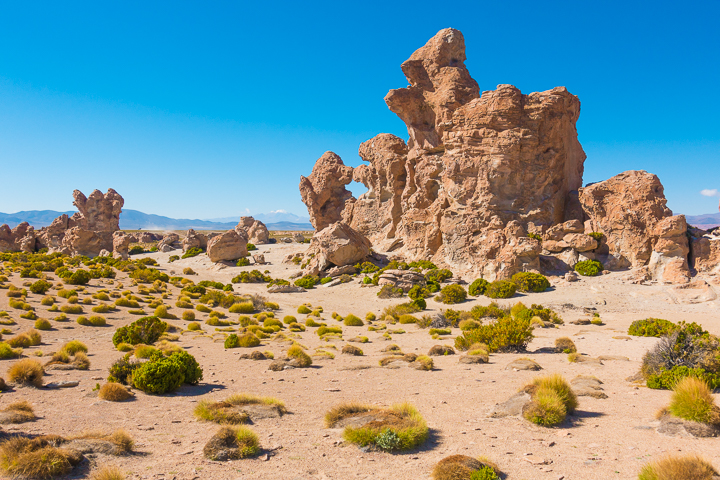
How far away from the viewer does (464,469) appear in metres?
5.35

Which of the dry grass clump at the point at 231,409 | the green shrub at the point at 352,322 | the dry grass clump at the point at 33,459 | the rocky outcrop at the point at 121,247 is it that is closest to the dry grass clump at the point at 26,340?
Answer: the dry grass clump at the point at 231,409

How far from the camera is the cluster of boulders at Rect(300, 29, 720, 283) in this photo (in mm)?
27797

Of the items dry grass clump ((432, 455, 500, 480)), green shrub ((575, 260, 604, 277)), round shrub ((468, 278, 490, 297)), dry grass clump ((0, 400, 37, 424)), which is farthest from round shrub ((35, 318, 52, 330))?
green shrub ((575, 260, 604, 277))

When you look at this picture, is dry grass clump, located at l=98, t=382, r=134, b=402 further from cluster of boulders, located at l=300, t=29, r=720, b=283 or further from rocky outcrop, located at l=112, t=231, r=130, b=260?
rocky outcrop, located at l=112, t=231, r=130, b=260

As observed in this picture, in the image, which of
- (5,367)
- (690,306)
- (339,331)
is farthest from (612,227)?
(5,367)

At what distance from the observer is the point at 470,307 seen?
82.8 feet

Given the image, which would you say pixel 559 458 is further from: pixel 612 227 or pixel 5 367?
pixel 612 227

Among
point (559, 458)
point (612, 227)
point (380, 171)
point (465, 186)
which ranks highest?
point (380, 171)

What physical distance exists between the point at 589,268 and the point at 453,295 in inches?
394

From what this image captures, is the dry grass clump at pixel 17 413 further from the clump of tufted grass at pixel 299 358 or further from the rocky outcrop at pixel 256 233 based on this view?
the rocky outcrop at pixel 256 233

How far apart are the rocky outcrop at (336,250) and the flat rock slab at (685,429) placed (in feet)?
99.6

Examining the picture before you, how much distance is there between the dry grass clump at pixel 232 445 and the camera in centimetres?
607

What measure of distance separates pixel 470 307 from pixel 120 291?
2364 centimetres

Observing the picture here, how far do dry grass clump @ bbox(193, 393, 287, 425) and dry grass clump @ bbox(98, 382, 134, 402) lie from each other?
217 cm
